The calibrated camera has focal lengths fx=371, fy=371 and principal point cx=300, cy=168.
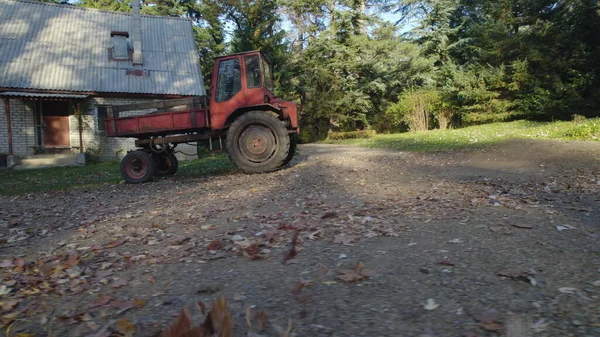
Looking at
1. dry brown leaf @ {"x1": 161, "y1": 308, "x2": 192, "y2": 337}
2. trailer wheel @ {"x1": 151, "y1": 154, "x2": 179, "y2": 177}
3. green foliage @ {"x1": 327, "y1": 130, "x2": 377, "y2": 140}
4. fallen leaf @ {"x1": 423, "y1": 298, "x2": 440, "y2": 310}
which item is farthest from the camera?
green foliage @ {"x1": 327, "y1": 130, "x2": 377, "y2": 140}

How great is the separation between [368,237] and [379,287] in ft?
3.28

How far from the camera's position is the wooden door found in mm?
16500

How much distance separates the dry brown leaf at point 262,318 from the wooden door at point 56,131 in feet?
58.5

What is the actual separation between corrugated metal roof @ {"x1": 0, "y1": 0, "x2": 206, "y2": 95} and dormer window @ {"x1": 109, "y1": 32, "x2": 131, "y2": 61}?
249mm

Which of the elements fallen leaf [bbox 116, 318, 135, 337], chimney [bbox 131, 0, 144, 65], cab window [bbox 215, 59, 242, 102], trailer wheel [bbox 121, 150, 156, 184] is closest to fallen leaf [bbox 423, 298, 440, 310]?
fallen leaf [bbox 116, 318, 135, 337]

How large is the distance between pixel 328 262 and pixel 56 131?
1793 cm

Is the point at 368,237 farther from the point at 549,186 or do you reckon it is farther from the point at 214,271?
the point at 549,186

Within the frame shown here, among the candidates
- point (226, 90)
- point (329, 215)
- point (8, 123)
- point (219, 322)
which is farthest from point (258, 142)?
point (8, 123)

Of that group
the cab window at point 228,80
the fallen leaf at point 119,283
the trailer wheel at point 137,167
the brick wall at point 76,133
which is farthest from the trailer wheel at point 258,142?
the brick wall at point 76,133

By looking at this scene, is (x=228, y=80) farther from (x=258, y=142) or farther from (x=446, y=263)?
(x=446, y=263)

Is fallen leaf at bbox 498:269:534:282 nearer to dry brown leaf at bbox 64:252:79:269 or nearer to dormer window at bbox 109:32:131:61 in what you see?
dry brown leaf at bbox 64:252:79:269

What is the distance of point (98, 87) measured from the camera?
16328 millimetres

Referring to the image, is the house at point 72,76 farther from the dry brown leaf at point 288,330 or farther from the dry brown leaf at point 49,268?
the dry brown leaf at point 288,330

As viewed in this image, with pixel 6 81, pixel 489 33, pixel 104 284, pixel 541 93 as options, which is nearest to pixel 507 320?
pixel 104 284
